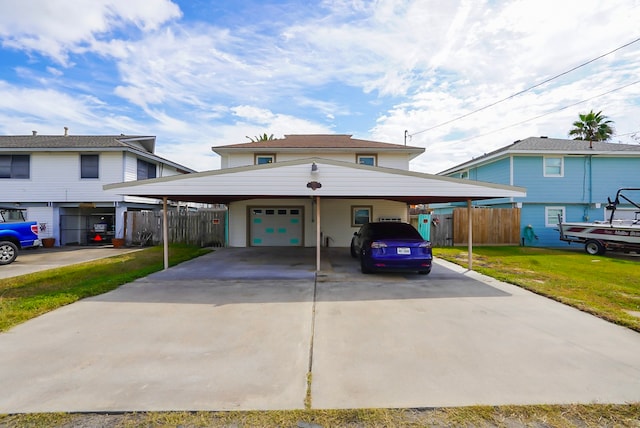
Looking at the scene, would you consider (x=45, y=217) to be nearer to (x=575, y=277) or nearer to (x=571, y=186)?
(x=575, y=277)

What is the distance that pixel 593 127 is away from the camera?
25.7m

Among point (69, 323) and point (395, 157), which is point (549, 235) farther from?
point (69, 323)

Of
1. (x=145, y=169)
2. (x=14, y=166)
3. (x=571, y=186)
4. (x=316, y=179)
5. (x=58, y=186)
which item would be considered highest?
(x=145, y=169)

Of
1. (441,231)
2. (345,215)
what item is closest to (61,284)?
(345,215)

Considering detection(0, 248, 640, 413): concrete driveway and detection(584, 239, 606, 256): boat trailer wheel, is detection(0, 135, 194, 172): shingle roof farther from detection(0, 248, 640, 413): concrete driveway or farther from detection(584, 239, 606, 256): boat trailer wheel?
detection(584, 239, 606, 256): boat trailer wheel

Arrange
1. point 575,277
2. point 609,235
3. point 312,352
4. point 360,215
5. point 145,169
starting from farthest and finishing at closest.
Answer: point 145,169 < point 360,215 < point 609,235 < point 575,277 < point 312,352

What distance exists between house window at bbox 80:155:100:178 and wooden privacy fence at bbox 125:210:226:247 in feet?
8.41

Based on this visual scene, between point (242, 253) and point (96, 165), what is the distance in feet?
30.9

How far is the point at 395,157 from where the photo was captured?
47.5 ft

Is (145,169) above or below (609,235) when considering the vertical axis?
above

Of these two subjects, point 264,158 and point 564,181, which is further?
point 564,181

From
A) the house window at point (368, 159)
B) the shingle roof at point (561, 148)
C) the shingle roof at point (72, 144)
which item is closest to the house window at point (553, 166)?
the shingle roof at point (561, 148)

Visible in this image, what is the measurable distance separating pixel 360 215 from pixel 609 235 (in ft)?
32.8

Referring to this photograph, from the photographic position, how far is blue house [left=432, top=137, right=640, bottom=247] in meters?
16.3
